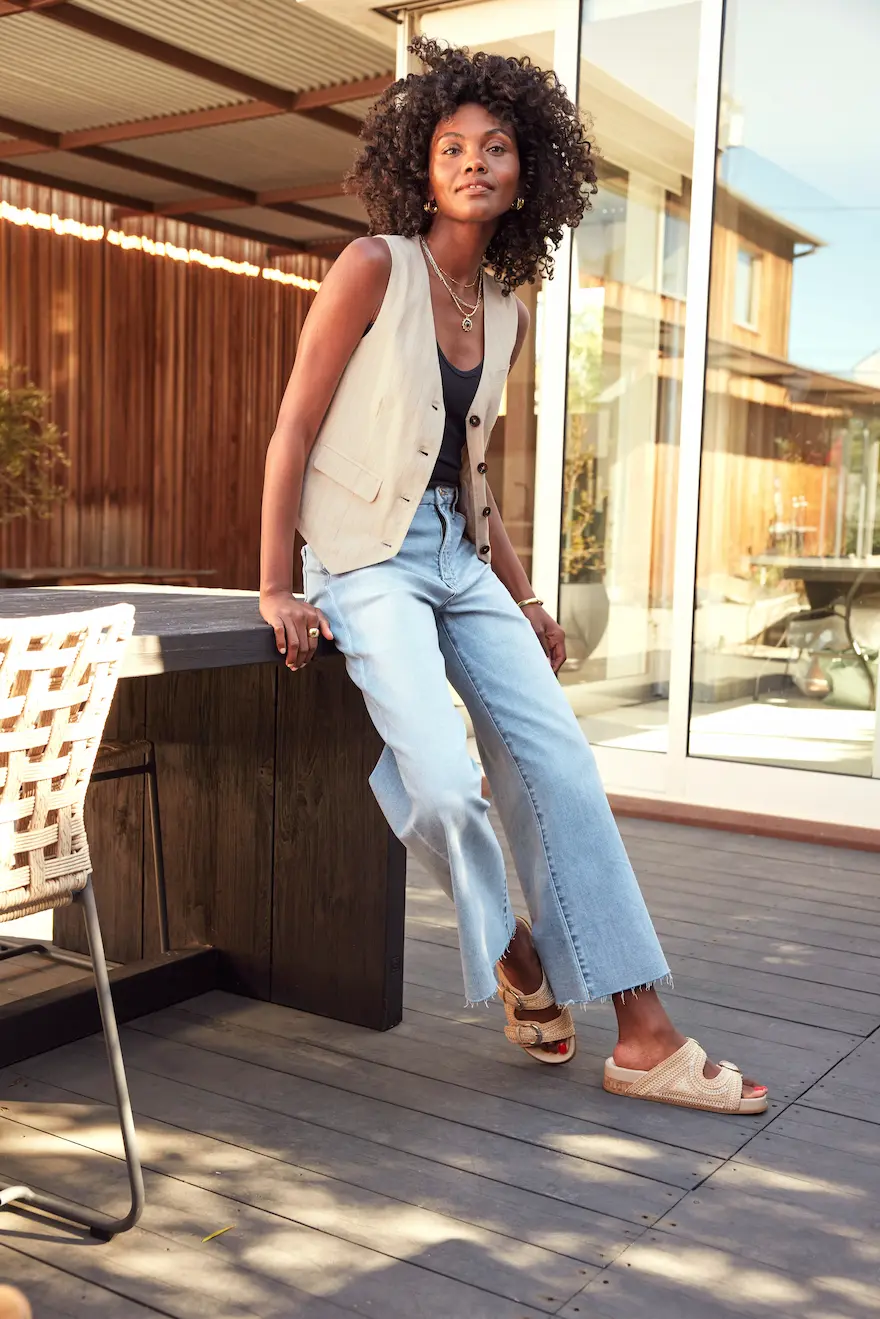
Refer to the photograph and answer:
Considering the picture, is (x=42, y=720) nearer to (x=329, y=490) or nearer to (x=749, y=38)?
(x=329, y=490)

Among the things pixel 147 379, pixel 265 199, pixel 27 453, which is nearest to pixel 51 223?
pixel 147 379

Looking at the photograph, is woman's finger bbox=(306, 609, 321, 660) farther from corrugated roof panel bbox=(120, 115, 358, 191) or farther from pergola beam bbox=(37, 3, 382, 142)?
corrugated roof panel bbox=(120, 115, 358, 191)

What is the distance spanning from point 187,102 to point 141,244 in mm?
Result: 3908

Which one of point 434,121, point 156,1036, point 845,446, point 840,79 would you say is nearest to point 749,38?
point 840,79

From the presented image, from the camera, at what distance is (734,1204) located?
1.84 m

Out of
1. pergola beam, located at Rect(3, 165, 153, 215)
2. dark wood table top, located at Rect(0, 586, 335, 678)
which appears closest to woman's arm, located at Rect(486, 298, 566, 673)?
dark wood table top, located at Rect(0, 586, 335, 678)

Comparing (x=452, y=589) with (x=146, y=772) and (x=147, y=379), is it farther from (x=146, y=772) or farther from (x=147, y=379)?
(x=147, y=379)

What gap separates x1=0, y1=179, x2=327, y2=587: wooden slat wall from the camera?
10617mm

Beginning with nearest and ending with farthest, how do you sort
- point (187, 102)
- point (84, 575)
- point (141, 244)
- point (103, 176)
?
point (187, 102) < point (84, 575) < point (103, 176) < point (141, 244)

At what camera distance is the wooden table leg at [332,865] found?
246 cm

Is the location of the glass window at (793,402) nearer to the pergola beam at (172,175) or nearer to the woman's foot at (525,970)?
the woman's foot at (525,970)

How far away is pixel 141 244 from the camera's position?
37.2 ft

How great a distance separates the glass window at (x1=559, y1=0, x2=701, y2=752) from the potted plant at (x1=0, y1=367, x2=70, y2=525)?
18.5 ft

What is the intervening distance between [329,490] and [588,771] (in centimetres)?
63
